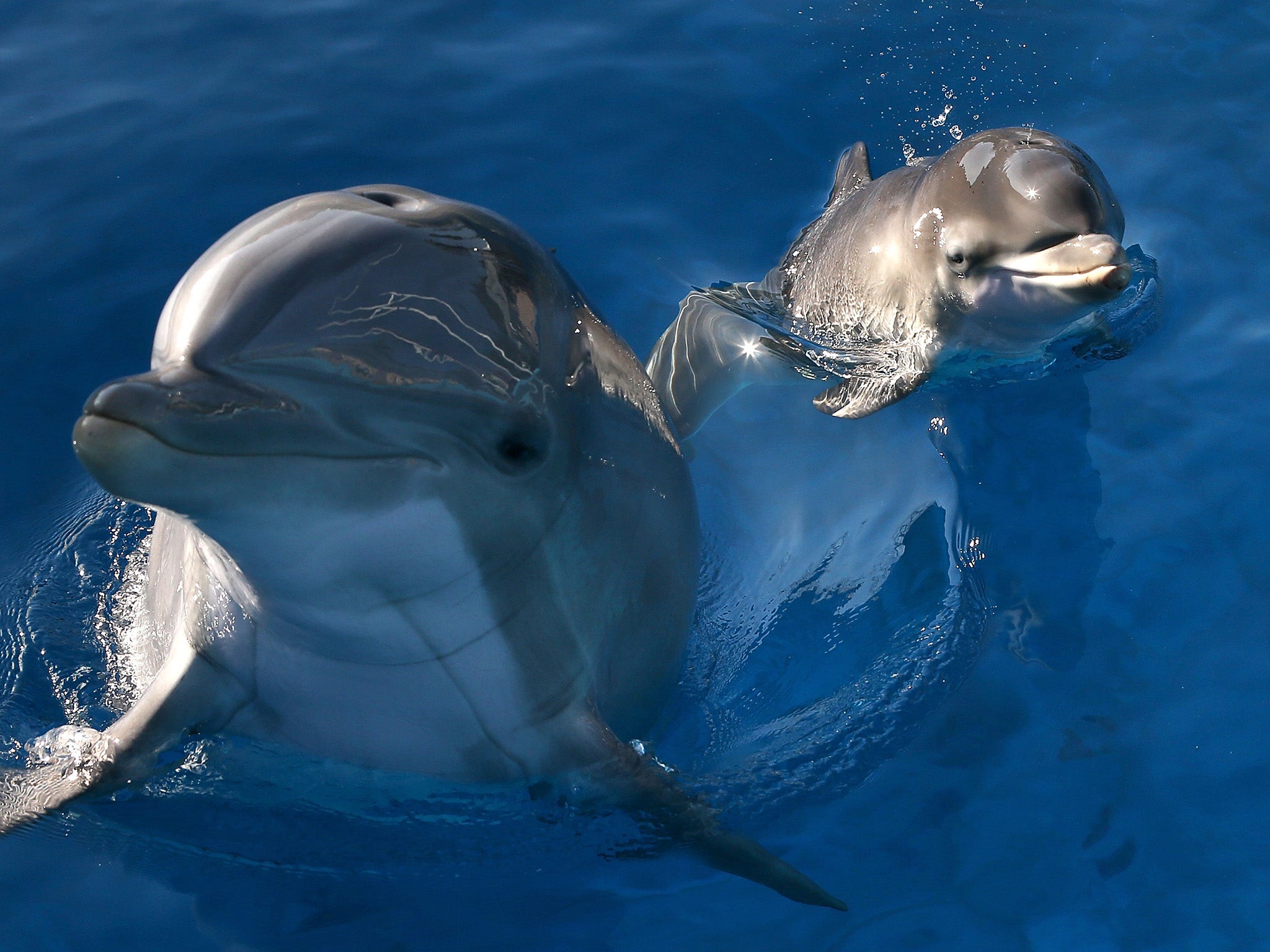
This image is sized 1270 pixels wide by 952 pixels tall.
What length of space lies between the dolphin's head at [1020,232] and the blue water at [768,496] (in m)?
0.53

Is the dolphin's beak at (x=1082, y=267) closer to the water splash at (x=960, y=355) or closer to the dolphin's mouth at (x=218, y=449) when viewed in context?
the water splash at (x=960, y=355)

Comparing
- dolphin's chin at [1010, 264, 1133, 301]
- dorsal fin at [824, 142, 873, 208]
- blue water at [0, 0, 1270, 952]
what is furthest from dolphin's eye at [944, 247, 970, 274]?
dorsal fin at [824, 142, 873, 208]

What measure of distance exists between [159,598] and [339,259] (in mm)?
1793

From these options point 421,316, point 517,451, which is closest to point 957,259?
point 517,451

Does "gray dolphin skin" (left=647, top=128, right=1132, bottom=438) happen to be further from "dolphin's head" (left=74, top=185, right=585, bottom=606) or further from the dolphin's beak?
"dolphin's head" (left=74, top=185, right=585, bottom=606)

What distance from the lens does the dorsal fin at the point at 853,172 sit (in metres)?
7.64

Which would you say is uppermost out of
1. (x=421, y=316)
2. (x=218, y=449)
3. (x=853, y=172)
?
(x=421, y=316)

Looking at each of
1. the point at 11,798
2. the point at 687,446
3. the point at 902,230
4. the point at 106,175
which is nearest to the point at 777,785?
the point at 687,446

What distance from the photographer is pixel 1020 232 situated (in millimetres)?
6125

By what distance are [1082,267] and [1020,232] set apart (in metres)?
0.54

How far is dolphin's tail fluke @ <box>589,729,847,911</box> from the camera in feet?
11.8

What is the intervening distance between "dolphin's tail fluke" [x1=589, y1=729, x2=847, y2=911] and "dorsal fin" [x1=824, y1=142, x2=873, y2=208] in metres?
4.88

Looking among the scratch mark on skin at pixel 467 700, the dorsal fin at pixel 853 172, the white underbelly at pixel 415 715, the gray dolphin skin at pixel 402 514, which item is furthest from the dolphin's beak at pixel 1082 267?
the scratch mark on skin at pixel 467 700

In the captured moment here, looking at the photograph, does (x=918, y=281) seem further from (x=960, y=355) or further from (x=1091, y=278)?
(x=1091, y=278)
